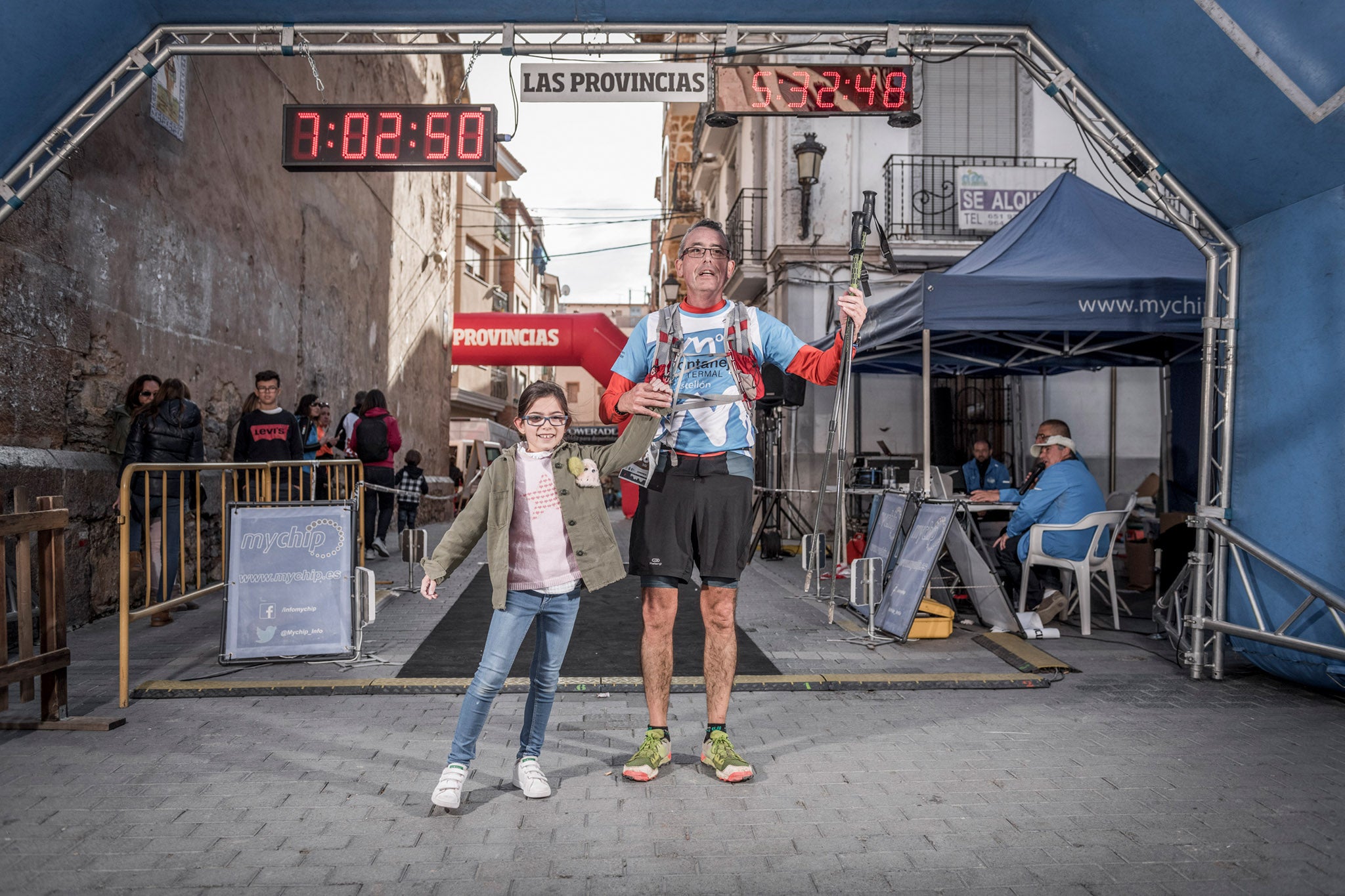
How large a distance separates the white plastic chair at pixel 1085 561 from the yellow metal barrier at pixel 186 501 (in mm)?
4740

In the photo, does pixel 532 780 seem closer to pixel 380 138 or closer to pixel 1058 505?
pixel 1058 505

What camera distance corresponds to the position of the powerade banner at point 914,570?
6.62 metres

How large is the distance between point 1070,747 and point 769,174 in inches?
568

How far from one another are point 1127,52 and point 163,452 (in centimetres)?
675

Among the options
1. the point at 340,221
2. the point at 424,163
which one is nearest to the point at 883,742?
the point at 424,163

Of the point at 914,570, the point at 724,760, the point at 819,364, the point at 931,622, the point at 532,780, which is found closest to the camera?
the point at 532,780

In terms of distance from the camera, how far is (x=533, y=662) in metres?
3.73

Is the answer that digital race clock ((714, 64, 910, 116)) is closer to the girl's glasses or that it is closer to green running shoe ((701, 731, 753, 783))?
the girl's glasses

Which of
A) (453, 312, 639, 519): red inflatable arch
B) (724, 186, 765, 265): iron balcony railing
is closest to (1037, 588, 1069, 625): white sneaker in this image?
(724, 186, 765, 265): iron balcony railing

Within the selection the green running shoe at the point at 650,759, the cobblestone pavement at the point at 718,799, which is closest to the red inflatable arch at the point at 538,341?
the cobblestone pavement at the point at 718,799

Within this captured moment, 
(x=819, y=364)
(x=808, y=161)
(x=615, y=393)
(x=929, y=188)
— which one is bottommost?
(x=615, y=393)

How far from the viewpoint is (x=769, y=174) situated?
17453 millimetres

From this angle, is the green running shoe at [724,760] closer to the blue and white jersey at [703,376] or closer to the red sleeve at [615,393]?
the blue and white jersey at [703,376]

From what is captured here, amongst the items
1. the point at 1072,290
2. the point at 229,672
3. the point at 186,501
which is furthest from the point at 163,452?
the point at 1072,290
